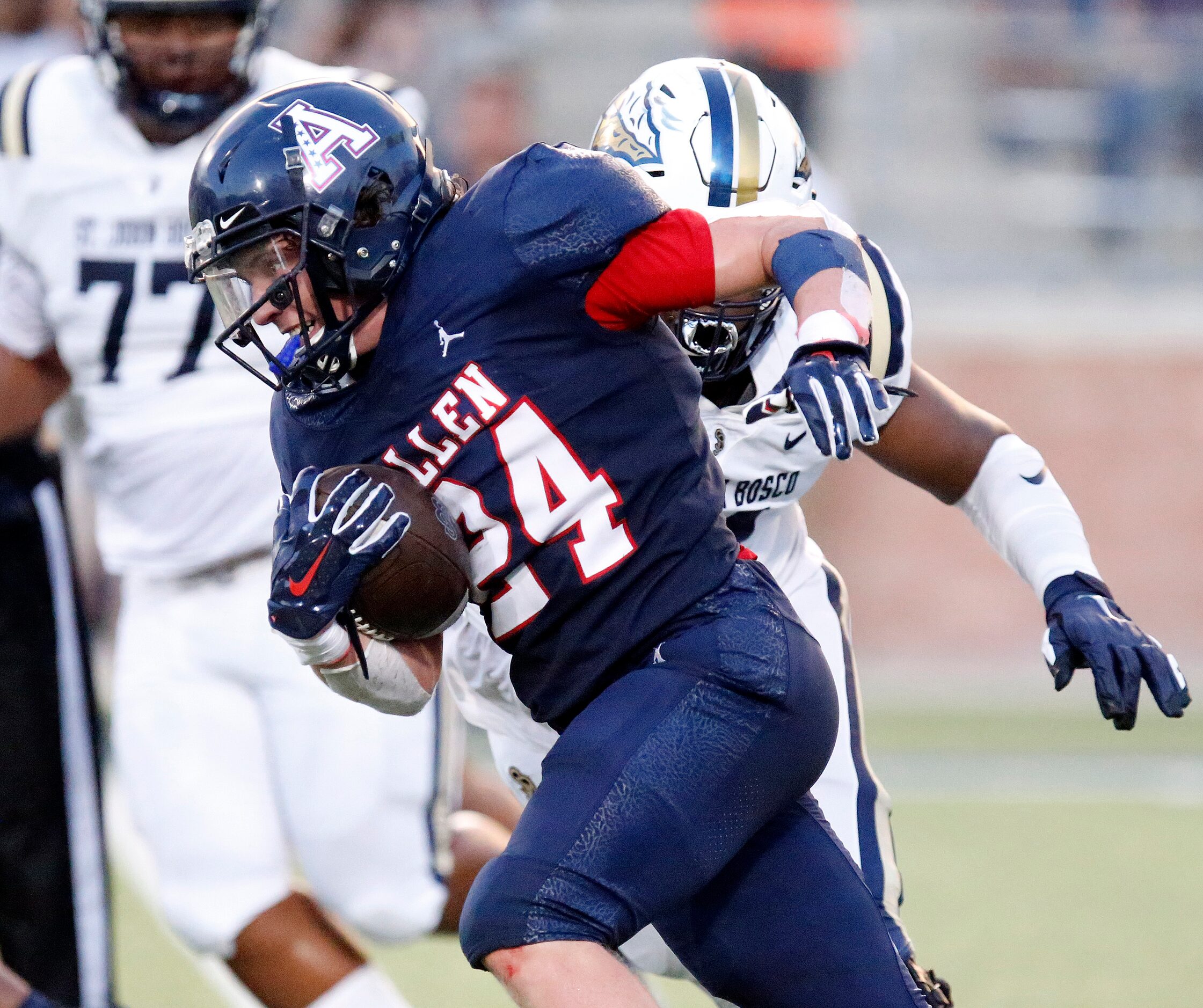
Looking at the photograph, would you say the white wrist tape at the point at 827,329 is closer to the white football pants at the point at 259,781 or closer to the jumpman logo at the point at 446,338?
the jumpman logo at the point at 446,338

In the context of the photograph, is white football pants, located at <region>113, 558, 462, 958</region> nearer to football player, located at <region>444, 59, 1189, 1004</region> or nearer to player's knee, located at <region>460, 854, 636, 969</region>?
football player, located at <region>444, 59, 1189, 1004</region>

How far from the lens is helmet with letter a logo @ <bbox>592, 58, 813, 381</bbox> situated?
2.76 metres

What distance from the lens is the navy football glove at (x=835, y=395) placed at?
2156 millimetres

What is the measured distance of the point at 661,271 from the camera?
2359 mm

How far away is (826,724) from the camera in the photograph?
8.02ft

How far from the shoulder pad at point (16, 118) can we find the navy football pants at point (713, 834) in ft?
5.61

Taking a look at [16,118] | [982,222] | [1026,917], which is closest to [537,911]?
[16,118]

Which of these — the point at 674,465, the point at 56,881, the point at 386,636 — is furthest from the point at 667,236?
the point at 56,881

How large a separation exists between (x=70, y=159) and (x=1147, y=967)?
2847 millimetres

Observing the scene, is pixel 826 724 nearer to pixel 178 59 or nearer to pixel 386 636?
pixel 386 636

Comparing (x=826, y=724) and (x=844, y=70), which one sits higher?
(x=826, y=724)

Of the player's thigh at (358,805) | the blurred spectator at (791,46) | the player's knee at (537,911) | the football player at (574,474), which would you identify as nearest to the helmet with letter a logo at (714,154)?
the football player at (574,474)

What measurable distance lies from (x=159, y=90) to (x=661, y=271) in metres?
1.49

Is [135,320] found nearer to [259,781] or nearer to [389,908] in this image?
[259,781]
